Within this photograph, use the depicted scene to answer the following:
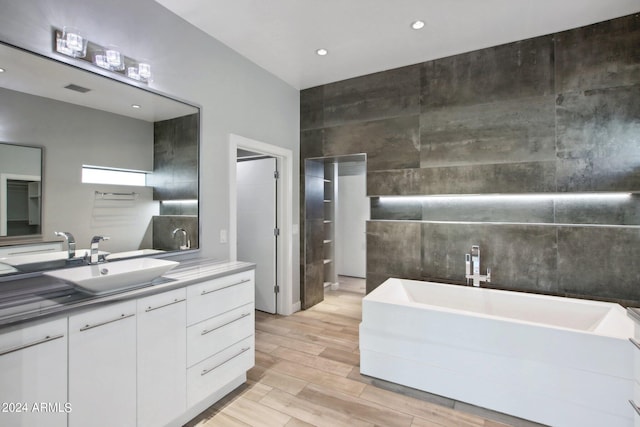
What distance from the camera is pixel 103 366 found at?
1.45 meters

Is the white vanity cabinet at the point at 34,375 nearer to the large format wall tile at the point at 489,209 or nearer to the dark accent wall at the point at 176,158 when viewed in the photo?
the dark accent wall at the point at 176,158

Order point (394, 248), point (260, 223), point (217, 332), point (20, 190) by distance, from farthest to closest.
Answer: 1. point (260, 223)
2. point (394, 248)
3. point (217, 332)
4. point (20, 190)

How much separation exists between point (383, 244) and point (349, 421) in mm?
1962

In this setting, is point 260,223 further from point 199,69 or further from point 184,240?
point 199,69

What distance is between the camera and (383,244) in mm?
3533

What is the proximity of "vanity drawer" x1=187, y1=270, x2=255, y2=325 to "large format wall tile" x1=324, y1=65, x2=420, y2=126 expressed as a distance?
2.41m

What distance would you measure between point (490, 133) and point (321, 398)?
2912 mm

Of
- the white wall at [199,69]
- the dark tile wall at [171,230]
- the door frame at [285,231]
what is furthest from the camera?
the door frame at [285,231]

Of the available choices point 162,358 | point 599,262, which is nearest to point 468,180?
point 599,262

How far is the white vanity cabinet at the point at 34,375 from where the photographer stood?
115cm

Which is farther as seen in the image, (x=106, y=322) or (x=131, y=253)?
(x=131, y=253)

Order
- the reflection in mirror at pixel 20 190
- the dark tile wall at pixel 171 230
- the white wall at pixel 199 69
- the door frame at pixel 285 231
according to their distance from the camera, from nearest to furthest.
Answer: the reflection in mirror at pixel 20 190 → the white wall at pixel 199 69 → the dark tile wall at pixel 171 230 → the door frame at pixel 285 231

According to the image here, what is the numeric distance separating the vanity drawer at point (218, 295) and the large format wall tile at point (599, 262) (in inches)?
113

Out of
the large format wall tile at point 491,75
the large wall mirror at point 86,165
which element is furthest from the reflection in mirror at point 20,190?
the large format wall tile at point 491,75
